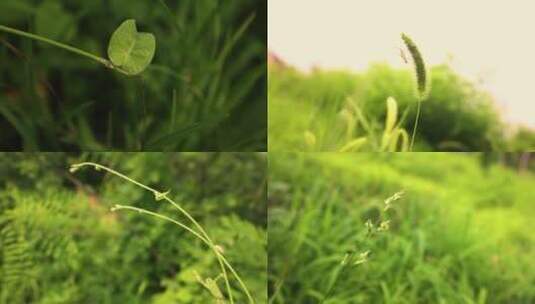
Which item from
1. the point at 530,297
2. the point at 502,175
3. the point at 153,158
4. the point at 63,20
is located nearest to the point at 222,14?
the point at 63,20

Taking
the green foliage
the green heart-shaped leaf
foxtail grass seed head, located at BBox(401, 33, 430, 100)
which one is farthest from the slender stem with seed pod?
the green heart-shaped leaf

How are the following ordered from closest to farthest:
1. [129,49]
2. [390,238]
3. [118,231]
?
[129,49], [118,231], [390,238]

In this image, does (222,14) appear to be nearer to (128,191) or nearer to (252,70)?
(252,70)

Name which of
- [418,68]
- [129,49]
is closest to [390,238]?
[418,68]

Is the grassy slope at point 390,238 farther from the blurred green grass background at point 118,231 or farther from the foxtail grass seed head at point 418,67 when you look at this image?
the foxtail grass seed head at point 418,67

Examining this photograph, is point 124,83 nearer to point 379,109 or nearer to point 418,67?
point 379,109

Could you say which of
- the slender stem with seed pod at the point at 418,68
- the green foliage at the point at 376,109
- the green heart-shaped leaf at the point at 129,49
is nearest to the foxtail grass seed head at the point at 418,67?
the slender stem with seed pod at the point at 418,68
